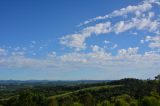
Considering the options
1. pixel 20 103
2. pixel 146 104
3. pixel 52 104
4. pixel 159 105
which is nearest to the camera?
pixel 159 105

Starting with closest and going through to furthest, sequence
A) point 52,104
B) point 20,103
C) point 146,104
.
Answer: point 146,104, point 20,103, point 52,104

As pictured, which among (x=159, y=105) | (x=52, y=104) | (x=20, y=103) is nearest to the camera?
(x=159, y=105)

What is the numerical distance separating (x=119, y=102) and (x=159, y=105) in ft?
59.3

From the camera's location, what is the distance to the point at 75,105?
13575 cm

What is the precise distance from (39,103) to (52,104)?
9.93 m

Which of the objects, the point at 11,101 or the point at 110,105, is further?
the point at 11,101

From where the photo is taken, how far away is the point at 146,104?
127625mm

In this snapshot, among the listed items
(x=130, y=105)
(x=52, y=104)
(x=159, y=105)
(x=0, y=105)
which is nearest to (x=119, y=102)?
(x=130, y=105)

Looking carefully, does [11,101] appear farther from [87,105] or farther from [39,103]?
[87,105]

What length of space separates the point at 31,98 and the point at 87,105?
1153 inches

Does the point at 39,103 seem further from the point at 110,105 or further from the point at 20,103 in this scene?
the point at 110,105

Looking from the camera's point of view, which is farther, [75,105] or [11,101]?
[11,101]

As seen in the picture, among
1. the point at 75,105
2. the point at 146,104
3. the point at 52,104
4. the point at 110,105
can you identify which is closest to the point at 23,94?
the point at 52,104

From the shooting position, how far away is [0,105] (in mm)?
168375
